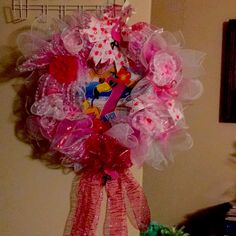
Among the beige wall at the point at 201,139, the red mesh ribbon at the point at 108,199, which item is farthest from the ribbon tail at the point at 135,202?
the beige wall at the point at 201,139

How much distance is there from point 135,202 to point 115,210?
72 millimetres

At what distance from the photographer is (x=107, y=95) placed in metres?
1.14

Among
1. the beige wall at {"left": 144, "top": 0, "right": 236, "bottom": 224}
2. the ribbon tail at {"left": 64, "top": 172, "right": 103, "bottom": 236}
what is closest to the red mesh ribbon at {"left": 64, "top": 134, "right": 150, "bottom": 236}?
the ribbon tail at {"left": 64, "top": 172, "right": 103, "bottom": 236}

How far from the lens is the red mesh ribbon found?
1.15 m

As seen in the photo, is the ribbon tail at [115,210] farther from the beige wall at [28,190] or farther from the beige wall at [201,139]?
the beige wall at [201,139]

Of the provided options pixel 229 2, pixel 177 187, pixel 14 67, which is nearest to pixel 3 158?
pixel 14 67

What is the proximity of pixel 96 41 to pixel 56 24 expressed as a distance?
0.48 feet

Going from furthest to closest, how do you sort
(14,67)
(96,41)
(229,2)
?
(229,2), (14,67), (96,41)

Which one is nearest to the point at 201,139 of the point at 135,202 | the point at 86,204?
the point at 135,202

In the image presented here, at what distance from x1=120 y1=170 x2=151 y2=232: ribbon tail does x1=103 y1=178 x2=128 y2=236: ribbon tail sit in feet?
0.08

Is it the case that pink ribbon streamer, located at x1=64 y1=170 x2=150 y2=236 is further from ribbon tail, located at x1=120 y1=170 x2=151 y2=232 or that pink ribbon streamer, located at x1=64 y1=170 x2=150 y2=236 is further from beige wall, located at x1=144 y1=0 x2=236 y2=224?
beige wall, located at x1=144 y1=0 x2=236 y2=224

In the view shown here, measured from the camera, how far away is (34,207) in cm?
121

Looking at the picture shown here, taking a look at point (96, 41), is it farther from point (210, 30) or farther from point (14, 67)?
point (210, 30)

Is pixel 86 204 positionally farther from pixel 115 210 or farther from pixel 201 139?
pixel 201 139
